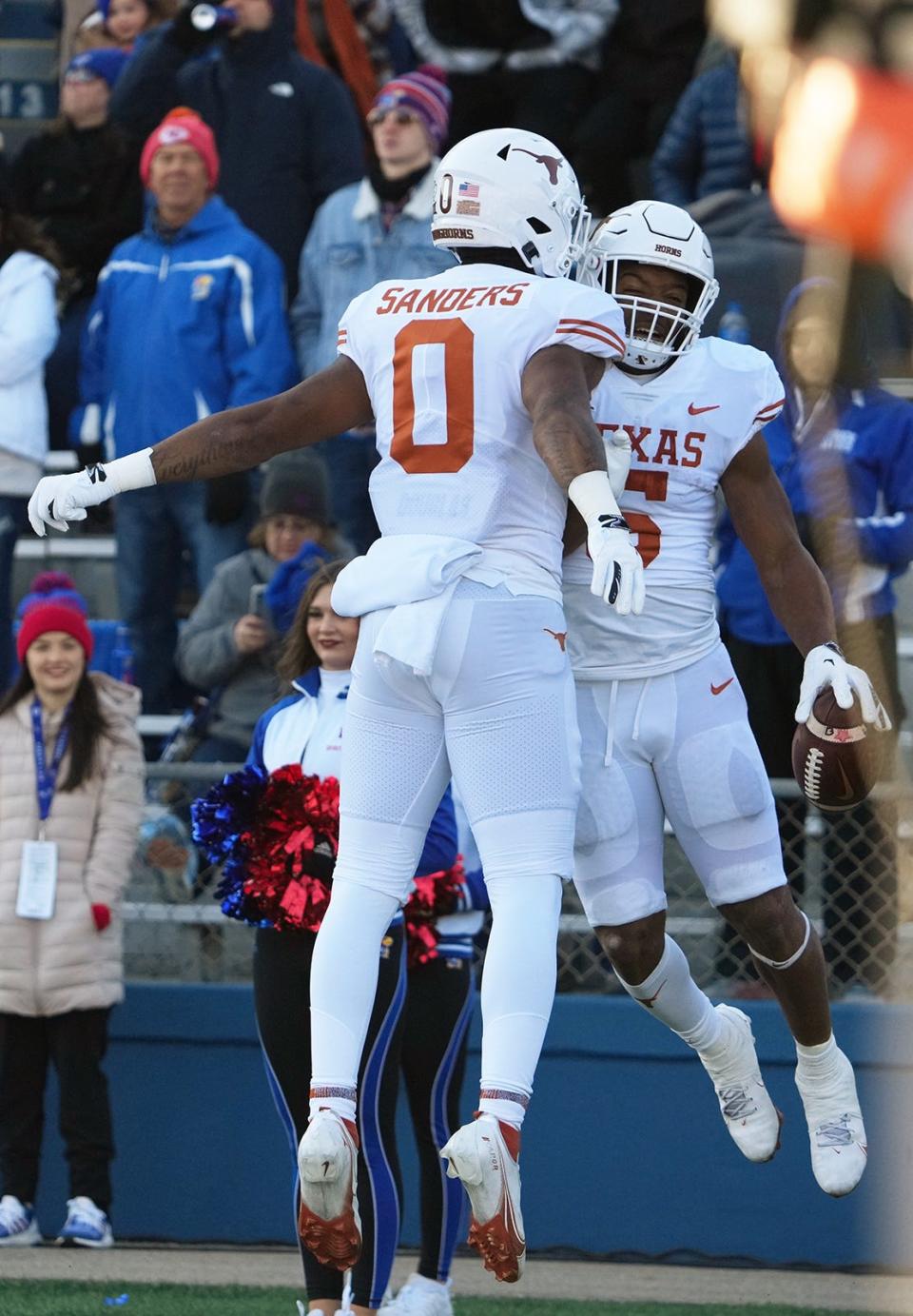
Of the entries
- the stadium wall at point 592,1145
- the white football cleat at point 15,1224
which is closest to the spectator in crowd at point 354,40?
the stadium wall at point 592,1145

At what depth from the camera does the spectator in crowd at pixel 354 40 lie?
392 inches

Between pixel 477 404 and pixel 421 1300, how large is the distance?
272cm

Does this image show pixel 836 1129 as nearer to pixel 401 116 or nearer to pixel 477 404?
pixel 477 404

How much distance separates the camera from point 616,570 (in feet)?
13.2

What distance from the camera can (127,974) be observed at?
26.2 feet

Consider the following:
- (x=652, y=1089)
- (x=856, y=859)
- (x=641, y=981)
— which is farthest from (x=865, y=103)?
(x=652, y=1089)

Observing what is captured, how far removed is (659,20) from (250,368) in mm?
2356

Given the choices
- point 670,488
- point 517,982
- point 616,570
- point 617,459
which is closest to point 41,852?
point 670,488

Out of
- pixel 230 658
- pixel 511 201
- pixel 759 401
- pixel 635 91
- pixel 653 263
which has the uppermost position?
pixel 635 91

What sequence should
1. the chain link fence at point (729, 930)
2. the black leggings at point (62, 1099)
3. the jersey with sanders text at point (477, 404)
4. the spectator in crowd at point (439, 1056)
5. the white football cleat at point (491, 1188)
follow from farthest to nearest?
1. the black leggings at point (62, 1099)
2. the chain link fence at point (729, 930)
3. the spectator in crowd at point (439, 1056)
4. the jersey with sanders text at point (477, 404)
5. the white football cleat at point (491, 1188)

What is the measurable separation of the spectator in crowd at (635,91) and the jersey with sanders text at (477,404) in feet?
16.5

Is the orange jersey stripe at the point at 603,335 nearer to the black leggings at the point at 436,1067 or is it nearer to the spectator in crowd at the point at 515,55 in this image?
the black leggings at the point at 436,1067

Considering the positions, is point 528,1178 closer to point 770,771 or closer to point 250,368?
point 770,771

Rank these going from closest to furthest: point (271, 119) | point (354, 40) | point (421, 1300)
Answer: point (421, 1300) < point (271, 119) < point (354, 40)
